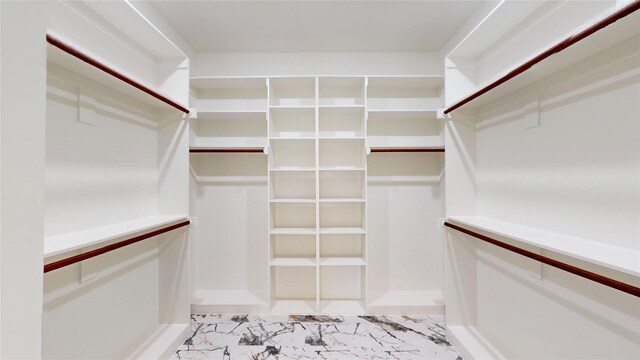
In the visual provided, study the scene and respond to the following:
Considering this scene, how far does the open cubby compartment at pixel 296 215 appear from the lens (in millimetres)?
2602

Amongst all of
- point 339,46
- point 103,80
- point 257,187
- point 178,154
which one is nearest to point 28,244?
point 103,80

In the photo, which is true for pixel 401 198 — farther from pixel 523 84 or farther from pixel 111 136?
pixel 111 136

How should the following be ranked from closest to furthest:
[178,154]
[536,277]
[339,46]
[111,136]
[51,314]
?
[51,314] → [536,277] → [111,136] → [178,154] → [339,46]

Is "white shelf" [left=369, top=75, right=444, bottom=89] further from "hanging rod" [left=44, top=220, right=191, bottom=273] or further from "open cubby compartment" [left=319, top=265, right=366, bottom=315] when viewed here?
"hanging rod" [left=44, top=220, right=191, bottom=273]

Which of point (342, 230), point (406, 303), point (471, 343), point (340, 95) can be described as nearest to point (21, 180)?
point (342, 230)

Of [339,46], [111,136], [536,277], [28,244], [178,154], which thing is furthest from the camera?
[339,46]

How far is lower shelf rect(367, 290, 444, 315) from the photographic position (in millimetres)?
2330

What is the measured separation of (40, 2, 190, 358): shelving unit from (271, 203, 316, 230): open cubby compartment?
854mm

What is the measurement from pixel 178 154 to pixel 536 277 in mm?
2375

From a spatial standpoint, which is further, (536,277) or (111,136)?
(111,136)

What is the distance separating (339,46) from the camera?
2.47 meters

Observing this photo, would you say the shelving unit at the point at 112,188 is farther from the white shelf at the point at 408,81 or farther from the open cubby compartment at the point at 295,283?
the white shelf at the point at 408,81

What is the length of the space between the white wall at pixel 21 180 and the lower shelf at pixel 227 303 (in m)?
2.14

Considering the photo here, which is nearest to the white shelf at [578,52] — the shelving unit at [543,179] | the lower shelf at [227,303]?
the shelving unit at [543,179]
